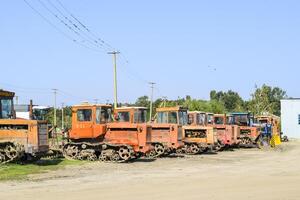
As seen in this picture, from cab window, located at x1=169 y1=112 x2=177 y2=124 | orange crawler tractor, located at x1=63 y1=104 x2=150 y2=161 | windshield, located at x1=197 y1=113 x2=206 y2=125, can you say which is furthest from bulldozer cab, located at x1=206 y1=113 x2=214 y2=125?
orange crawler tractor, located at x1=63 y1=104 x2=150 y2=161

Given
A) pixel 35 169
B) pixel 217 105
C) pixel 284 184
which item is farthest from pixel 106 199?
pixel 217 105

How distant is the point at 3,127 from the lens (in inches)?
881

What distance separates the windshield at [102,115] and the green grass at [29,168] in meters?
2.35

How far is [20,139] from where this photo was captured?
2214 cm

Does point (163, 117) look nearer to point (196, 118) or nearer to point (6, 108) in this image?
point (196, 118)

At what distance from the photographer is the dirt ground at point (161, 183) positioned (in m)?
14.7

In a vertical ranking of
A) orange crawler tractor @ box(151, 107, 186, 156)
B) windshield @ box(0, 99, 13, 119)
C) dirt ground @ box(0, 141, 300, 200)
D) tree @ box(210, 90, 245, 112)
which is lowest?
dirt ground @ box(0, 141, 300, 200)

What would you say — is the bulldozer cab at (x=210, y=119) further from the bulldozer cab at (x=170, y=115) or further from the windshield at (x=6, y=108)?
the windshield at (x=6, y=108)

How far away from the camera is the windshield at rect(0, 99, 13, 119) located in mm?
23062

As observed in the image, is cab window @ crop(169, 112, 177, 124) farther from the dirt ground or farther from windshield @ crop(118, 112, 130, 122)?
the dirt ground

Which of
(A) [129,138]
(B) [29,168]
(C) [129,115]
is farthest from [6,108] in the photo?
(C) [129,115]

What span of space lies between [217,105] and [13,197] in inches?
2637

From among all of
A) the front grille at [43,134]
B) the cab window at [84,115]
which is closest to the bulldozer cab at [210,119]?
the cab window at [84,115]

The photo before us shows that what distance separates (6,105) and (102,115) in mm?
4828
